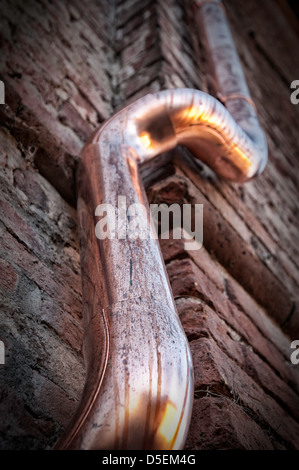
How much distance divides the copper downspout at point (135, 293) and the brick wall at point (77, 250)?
10 cm

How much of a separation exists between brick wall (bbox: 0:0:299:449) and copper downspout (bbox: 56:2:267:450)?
10 centimetres

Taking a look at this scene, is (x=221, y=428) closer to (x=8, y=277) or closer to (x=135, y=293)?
(x=135, y=293)

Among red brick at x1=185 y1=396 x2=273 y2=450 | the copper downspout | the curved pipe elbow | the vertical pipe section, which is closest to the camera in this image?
the copper downspout

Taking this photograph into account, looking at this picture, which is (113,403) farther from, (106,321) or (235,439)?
(235,439)

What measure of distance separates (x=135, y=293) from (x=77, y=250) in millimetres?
389

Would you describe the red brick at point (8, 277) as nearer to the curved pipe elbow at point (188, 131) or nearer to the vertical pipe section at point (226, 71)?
the curved pipe elbow at point (188, 131)

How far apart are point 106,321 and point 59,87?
0.96 m

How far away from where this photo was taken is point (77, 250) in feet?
3.95

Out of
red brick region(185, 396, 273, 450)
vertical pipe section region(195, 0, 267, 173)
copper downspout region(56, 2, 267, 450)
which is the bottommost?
red brick region(185, 396, 273, 450)

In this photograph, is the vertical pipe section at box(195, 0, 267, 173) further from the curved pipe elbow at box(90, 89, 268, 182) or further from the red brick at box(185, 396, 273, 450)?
the red brick at box(185, 396, 273, 450)

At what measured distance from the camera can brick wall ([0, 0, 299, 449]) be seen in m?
0.90

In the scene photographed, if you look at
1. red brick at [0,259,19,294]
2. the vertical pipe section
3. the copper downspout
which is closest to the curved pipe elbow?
the copper downspout

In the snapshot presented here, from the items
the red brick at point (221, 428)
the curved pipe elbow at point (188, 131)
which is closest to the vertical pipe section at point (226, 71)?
the curved pipe elbow at point (188, 131)

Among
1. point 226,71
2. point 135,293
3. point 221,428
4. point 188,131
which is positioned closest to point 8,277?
point 135,293
